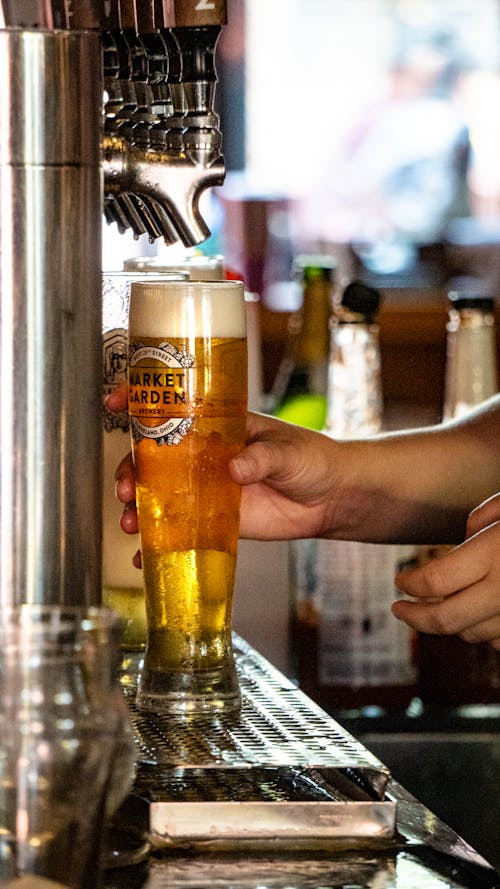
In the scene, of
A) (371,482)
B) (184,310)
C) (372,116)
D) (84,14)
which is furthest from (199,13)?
(372,116)

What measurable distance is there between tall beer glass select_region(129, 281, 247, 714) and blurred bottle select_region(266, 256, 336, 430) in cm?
108

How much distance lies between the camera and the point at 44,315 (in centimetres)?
67

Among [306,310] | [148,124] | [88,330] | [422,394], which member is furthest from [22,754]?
[422,394]

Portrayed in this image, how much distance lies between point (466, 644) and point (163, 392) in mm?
782

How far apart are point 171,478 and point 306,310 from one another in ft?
3.92

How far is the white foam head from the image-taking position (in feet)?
3.10

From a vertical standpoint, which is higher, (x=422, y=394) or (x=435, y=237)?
(x=435, y=237)

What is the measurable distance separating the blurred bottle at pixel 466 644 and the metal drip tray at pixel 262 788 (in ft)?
2.51

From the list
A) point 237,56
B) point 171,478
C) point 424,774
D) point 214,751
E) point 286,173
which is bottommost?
point 424,774

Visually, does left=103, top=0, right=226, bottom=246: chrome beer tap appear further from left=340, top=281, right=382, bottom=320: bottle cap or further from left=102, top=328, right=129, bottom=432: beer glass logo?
left=340, top=281, right=382, bottom=320: bottle cap

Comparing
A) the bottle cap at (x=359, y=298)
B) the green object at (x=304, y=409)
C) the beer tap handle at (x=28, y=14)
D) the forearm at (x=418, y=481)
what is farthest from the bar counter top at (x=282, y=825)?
the green object at (x=304, y=409)

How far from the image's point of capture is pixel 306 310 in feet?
6.95

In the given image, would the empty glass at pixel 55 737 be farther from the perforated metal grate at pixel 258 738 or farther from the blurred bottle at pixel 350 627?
the blurred bottle at pixel 350 627

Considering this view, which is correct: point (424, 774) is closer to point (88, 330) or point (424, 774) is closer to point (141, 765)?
point (141, 765)
